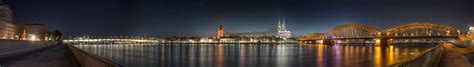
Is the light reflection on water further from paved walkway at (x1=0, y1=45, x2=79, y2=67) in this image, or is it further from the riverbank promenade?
paved walkway at (x1=0, y1=45, x2=79, y2=67)

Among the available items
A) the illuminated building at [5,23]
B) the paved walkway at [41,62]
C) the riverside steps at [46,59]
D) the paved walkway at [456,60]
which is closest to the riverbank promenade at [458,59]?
the paved walkway at [456,60]

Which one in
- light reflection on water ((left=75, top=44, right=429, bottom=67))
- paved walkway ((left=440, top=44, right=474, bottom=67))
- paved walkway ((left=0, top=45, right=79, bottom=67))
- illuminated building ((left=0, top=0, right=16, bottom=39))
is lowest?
light reflection on water ((left=75, top=44, right=429, bottom=67))

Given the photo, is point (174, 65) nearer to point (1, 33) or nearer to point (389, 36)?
point (1, 33)

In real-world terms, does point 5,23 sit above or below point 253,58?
above

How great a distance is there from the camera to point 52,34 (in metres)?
168

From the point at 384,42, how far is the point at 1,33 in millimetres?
90216

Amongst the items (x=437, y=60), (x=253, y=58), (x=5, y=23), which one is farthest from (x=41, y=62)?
(x=5, y=23)

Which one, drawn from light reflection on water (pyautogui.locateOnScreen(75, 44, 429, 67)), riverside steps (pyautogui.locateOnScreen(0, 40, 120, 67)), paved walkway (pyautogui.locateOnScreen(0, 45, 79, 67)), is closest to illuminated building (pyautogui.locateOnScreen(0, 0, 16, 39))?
light reflection on water (pyautogui.locateOnScreen(75, 44, 429, 67))

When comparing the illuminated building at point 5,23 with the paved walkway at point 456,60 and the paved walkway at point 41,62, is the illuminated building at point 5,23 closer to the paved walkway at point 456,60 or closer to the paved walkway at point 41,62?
the paved walkway at point 41,62

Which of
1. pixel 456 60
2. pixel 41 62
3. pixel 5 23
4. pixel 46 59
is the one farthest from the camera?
pixel 5 23

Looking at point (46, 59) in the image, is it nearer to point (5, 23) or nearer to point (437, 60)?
point (437, 60)

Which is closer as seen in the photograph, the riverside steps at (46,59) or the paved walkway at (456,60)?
the riverside steps at (46,59)

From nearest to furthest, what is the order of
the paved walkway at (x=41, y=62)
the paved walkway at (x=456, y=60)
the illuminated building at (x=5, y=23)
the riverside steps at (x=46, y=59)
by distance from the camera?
the riverside steps at (x=46, y=59), the paved walkway at (x=41, y=62), the paved walkway at (x=456, y=60), the illuminated building at (x=5, y=23)

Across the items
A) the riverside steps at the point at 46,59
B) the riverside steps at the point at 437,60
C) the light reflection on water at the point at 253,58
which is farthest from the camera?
the light reflection on water at the point at 253,58
